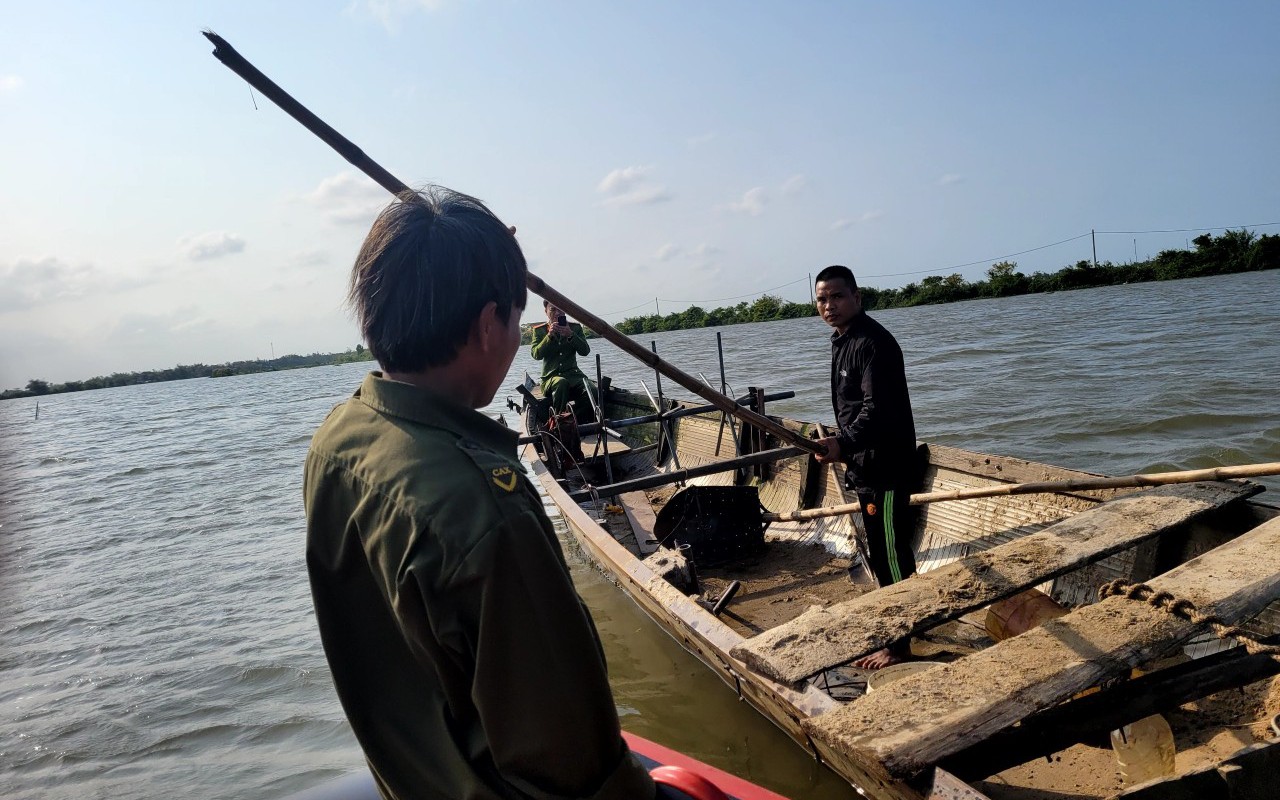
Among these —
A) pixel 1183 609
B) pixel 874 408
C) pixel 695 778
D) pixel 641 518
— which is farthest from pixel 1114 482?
pixel 641 518

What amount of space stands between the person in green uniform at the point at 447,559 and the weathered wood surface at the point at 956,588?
6.26ft

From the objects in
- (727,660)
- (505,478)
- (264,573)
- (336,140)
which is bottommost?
(264,573)

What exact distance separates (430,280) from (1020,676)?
2.26m

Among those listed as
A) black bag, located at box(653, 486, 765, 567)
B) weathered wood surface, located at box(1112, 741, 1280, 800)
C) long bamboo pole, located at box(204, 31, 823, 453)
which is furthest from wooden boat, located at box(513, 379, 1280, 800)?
long bamboo pole, located at box(204, 31, 823, 453)

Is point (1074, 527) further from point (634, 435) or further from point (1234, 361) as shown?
point (1234, 361)

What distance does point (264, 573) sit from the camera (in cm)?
905

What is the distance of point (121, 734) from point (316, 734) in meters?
1.52

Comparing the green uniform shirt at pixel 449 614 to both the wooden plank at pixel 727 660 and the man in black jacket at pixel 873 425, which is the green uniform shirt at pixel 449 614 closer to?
the wooden plank at pixel 727 660

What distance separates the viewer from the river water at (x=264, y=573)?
5.09m

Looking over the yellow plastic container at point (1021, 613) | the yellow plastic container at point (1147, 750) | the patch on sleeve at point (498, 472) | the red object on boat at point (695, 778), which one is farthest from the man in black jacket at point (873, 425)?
the patch on sleeve at point (498, 472)

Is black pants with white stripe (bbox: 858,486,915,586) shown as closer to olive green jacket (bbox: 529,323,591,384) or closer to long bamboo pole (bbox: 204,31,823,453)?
long bamboo pole (bbox: 204,31,823,453)

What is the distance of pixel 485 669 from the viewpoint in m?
0.95

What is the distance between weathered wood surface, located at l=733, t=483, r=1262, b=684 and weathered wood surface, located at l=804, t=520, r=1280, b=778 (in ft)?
0.90

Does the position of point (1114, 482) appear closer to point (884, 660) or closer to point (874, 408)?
point (874, 408)
